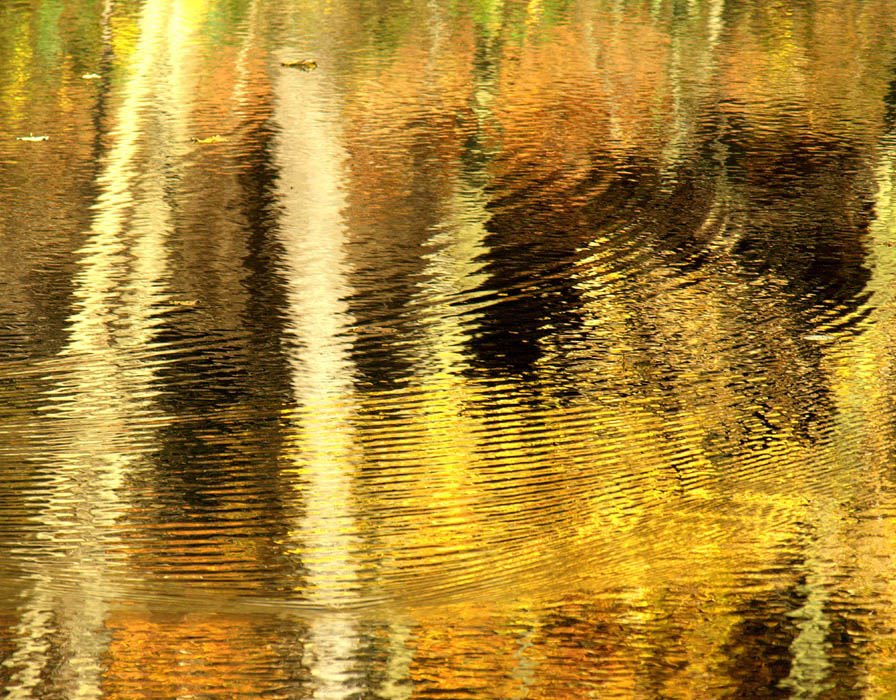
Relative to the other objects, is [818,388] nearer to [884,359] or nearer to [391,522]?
[884,359]

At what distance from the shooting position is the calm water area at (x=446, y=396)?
8.72ft

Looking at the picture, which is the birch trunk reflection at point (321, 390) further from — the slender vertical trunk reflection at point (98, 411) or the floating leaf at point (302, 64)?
the floating leaf at point (302, 64)

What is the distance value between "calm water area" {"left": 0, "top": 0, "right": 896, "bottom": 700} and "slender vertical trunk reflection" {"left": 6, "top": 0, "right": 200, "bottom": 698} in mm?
12

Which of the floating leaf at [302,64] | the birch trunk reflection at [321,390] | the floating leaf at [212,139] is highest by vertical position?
the floating leaf at [302,64]

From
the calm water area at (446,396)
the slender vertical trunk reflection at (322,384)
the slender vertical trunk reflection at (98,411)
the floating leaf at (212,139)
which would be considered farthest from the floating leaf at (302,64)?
the floating leaf at (212,139)

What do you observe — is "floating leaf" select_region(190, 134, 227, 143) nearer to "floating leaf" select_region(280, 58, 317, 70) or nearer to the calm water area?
the calm water area

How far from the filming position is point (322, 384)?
395 centimetres

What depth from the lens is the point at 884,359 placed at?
13.5 feet

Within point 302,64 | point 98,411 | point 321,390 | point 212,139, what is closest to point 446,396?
point 321,390

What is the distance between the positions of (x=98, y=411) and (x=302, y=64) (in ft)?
18.1

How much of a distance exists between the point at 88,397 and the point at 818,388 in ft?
6.60

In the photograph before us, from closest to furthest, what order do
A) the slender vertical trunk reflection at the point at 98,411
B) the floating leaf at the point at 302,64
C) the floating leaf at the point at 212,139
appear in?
the slender vertical trunk reflection at the point at 98,411 → the floating leaf at the point at 212,139 → the floating leaf at the point at 302,64

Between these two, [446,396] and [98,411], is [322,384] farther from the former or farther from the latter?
[98,411]

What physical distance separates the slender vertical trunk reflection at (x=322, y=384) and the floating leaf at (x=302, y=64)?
63.5 inches
